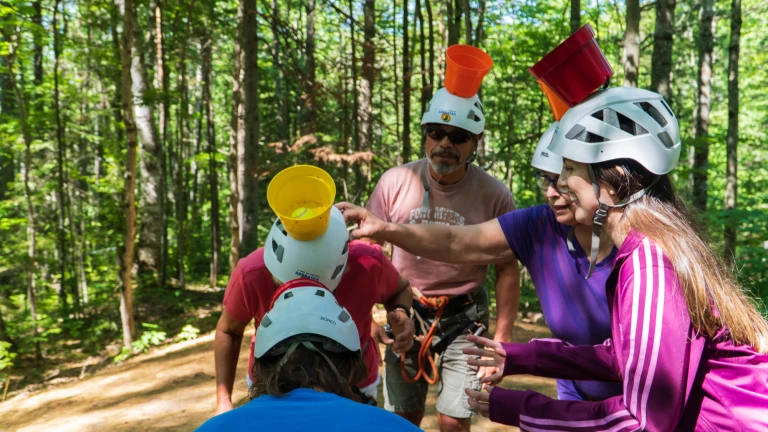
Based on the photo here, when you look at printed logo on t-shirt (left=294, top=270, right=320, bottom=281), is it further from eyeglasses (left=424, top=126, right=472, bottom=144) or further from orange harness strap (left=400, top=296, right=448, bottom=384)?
eyeglasses (left=424, top=126, right=472, bottom=144)

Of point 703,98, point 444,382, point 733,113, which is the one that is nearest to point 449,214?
point 444,382

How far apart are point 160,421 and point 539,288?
4.39 m

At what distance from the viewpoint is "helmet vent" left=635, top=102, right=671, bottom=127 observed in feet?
6.53

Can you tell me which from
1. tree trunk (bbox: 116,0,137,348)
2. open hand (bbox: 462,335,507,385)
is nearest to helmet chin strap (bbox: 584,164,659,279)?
open hand (bbox: 462,335,507,385)

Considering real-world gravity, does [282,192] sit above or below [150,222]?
above

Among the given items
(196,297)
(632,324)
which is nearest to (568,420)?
(632,324)

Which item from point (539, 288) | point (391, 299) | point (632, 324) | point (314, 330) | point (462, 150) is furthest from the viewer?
point (462, 150)

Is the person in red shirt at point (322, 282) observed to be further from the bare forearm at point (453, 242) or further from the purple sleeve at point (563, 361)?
the purple sleeve at point (563, 361)

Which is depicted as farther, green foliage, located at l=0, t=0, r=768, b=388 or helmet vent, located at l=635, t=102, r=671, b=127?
green foliage, located at l=0, t=0, r=768, b=388

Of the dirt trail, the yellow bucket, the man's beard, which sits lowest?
Result: the dirt trail

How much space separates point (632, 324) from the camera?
64.4 inches

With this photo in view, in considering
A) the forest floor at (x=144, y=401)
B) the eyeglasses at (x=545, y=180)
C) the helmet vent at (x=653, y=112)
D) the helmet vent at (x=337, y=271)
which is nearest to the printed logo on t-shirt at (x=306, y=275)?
the helmet vent at (x=337, y=271)

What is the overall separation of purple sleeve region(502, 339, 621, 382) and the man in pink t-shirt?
1446 mm

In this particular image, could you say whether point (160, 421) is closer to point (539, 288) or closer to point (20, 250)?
point (539, 288)
